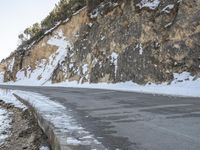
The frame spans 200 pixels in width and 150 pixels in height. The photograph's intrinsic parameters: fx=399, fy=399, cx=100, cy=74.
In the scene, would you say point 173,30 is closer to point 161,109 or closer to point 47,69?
point 161,109

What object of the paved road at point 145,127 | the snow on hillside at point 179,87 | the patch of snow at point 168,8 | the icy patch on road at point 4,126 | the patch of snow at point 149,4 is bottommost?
the icy patch on road at point 4,126

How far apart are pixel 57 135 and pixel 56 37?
49.4 meters

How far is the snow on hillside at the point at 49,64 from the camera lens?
52.7 meters

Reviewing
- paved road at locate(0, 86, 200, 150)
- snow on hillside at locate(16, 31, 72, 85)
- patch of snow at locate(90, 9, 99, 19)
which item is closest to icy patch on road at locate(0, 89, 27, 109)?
paved road at locate(0, 86, 200, 150)

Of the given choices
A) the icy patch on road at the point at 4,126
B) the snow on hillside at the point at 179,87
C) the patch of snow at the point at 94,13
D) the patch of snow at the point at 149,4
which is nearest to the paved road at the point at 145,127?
the icy patch on road at the point at 4,126

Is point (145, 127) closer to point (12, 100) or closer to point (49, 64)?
point (12, 100)

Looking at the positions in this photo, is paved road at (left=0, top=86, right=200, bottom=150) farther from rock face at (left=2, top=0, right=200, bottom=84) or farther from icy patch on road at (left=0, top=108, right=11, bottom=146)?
rock face at (left=2, top=0, right=200, bottom=84)

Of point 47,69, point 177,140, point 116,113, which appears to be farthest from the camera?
point 47,69

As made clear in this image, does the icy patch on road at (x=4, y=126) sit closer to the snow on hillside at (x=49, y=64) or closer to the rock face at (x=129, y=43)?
the rock face at (x=129, y=43)

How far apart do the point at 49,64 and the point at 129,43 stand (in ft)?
84.4

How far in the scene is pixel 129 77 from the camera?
97.8 feet

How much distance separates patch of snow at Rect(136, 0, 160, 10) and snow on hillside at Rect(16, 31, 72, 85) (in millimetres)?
18225

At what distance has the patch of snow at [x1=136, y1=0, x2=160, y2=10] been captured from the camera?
30344 mm

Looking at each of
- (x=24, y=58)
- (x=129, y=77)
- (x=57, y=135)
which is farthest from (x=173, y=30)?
(x=24, y=58)
